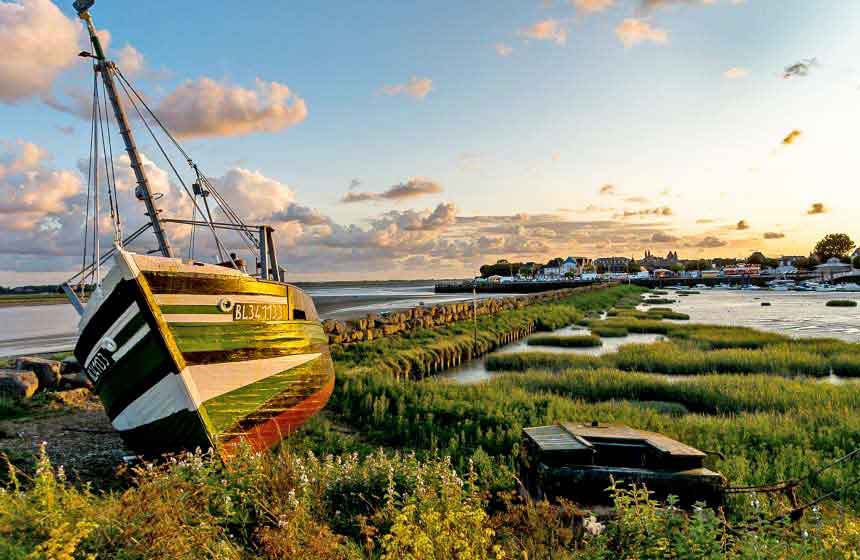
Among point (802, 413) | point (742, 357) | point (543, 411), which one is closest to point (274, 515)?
point (543, 411)

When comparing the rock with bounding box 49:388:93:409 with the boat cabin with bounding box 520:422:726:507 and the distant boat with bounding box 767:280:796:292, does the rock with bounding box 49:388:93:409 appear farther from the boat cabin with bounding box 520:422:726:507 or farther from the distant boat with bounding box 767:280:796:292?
the distant boat with bounding box 767:280:796:292

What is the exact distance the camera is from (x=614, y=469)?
672 centimetres

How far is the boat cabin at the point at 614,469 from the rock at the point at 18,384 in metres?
12.8

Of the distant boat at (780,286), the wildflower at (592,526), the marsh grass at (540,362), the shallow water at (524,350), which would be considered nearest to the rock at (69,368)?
the shallow water at (524,350)

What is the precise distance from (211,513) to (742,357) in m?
22.5

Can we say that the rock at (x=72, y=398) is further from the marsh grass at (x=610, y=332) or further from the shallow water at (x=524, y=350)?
the marsh grass at (x=610, y=332)

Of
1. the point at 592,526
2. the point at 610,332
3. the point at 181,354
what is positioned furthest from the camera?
the point at 610,332

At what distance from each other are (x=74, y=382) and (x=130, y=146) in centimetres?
820

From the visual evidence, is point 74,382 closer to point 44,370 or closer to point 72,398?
point 44,370

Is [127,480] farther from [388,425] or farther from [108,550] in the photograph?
[388,425]

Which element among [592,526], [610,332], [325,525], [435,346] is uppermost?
[325,525]

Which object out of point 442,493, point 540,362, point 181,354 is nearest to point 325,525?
point 442,493

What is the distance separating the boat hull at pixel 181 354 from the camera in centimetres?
721

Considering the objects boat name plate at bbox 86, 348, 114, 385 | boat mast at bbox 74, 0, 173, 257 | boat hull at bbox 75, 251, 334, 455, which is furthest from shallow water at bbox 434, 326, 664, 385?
boat name plate at bbox 86, 348, 114, 385
